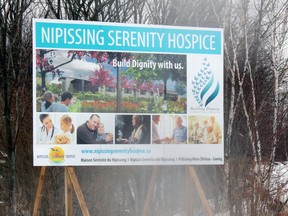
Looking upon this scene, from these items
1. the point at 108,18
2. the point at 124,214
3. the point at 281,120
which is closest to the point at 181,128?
the point at 124,214

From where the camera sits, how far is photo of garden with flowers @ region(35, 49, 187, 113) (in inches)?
261

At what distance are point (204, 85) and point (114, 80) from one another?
1207 mm

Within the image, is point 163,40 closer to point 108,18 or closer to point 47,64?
point 47,64

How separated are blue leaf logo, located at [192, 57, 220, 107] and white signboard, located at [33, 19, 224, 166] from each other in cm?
1

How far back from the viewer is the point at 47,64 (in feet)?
21.7

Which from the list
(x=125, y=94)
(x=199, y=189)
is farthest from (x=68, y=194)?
(x=199, y=189)

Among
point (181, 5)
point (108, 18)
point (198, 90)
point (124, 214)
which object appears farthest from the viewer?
point (108, 18)

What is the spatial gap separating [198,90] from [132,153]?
4.02 ft

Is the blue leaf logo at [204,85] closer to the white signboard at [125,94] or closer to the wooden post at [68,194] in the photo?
the white signboard at [125,94]

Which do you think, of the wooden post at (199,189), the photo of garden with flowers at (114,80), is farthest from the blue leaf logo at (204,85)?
the wooden post at (199,189)

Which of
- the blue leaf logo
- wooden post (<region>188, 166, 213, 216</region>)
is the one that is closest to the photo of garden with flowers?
the blue leaf logo

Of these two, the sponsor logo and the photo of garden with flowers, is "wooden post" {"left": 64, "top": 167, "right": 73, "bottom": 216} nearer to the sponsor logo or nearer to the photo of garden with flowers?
the sponsor logo

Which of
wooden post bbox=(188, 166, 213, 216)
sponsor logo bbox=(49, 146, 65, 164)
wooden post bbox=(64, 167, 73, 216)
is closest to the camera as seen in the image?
sponsor logo bbox=(49, 146, 65, 164)

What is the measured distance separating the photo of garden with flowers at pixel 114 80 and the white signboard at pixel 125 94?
0.01m
